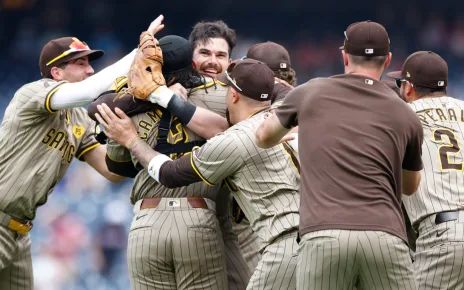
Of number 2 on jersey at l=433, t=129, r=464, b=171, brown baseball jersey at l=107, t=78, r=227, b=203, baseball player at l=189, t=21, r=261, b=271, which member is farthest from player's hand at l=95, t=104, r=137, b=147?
number 2 on jersey at l=433, t=129, r=464, b=171

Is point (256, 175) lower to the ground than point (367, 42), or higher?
lower

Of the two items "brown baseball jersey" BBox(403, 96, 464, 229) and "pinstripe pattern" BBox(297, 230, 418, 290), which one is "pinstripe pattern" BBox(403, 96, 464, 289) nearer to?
"brown baseball jersey" BBox(403, 96, 464, 229)

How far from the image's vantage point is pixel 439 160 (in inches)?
236

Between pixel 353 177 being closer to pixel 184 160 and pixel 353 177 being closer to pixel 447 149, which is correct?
pixel 184 160

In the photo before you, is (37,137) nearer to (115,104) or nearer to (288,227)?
(115,104)

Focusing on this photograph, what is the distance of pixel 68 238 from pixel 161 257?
591 centimetres

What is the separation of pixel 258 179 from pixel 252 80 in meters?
0.59

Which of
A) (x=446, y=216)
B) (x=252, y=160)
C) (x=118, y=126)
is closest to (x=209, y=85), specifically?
(x=118, y=126)

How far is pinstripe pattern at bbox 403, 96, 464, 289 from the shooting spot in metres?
5.85

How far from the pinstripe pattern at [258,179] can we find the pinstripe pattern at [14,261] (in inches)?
75.4

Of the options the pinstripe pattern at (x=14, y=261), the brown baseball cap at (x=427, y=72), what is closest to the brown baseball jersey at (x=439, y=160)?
the brown baseball cap at (x=427, y=72)

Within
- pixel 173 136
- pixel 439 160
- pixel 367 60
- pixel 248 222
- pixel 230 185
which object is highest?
pixel 367 60

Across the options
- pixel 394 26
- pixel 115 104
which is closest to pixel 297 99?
pixel 115 104

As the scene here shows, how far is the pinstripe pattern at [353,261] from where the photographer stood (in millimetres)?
4434
